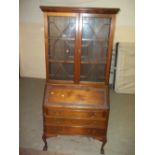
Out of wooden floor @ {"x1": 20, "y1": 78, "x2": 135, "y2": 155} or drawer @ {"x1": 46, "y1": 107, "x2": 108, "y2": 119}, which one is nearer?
drawer @ {"x1": 46, "y1": 107, "x2": 108, "y2": 119}

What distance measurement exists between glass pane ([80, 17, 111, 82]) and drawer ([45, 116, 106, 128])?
1.55 feet

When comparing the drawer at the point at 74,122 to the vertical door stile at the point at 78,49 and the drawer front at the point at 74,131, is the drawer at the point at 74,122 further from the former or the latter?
the vertical door stile at the point at 78,49

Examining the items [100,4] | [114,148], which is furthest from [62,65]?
[100,4]

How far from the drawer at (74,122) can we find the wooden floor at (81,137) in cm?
38

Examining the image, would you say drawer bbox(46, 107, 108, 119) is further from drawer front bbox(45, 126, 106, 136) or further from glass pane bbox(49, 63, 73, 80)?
glass pane bbox(49, 63, 73, 80)

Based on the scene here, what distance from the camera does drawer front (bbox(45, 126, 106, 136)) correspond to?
229 cm

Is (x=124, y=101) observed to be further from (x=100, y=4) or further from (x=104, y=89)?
(x=100, y=4)

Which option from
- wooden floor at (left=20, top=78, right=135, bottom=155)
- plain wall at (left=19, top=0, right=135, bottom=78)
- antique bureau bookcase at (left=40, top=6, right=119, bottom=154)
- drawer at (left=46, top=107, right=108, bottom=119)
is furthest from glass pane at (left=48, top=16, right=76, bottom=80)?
plain wall at (left=19, top=0, right=135, bottom=78)

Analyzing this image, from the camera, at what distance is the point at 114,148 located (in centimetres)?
250

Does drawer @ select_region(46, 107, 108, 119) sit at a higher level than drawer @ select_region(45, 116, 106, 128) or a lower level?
higher

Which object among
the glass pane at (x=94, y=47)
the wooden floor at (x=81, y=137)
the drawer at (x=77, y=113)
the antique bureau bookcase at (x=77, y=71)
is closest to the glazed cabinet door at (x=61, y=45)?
the antique bureau bookcase at (x=77, y=71)

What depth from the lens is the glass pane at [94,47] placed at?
2.18m
